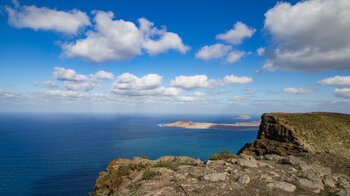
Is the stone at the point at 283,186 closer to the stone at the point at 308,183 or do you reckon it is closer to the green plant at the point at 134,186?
the stone at the point at 308,183

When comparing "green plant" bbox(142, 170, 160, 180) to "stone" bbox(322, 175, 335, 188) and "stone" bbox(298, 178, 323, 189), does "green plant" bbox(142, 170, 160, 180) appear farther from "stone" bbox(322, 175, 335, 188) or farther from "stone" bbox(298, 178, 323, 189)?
"stone" bbox(322, 175, 335, 188)

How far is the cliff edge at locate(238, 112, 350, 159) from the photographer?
69.8 feet

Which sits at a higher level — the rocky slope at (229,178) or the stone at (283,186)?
the stone at (283,186)

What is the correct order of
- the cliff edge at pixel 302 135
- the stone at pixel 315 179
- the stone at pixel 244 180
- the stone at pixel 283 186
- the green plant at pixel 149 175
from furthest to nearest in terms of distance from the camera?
1. the cliff edge at pixel 302 135
2. the green plant at pixel 149 175
3. the stone at pixel 244 180
4. the stone at pixel 315 179
5. the stone at pixel 283 186

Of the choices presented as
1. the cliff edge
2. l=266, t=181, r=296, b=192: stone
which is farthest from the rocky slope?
the cliff edge

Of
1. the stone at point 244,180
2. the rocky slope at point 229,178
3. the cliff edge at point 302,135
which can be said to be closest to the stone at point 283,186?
the rocky slope at point 229,178

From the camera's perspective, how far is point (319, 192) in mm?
7934

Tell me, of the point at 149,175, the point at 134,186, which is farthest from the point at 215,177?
the point at 134,186

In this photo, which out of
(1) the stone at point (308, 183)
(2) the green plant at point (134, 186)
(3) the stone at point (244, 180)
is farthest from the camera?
(2) the green plant at point (134, 186)

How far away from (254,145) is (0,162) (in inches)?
3809

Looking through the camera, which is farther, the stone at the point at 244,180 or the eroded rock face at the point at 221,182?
the stone at the point at 244,180

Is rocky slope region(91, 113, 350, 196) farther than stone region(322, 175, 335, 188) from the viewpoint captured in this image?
No

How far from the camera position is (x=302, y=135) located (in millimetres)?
22750

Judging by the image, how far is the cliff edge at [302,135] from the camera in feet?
69.8
